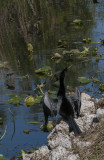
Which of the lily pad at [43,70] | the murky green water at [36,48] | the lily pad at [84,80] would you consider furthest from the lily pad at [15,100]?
the lily pad at [84,80]

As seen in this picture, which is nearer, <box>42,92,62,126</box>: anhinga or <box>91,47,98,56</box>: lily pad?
<box>42,92,62,126</box>: anhinga

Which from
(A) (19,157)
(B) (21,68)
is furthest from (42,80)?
(A) (19,157)

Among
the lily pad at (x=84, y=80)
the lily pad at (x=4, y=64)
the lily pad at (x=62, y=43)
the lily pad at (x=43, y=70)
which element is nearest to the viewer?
the lily pad at (x=84, y=80)

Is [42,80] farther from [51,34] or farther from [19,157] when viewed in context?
[51,34]

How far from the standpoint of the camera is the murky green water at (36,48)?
5363 mm

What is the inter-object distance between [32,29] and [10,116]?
6054mm

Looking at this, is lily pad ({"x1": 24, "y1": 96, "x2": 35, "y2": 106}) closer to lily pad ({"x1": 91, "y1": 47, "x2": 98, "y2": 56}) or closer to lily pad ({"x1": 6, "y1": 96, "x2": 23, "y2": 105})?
lily pad ({"x1": 6, "y1": 96, "x2": 23, "y2": 105})

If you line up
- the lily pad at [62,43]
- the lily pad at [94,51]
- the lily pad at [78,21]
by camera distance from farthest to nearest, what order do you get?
1. the lily pad at [78,21]
2. the lily pad at [62,43]
3. the lily pad at [94,51]

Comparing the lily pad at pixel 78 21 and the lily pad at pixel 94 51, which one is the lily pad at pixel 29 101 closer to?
the lily pad at pixel 94 51

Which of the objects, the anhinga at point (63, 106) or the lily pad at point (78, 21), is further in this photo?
the lily pad at point (78, 21)

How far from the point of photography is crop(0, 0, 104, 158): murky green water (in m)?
5.36

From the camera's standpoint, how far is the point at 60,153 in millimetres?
3576

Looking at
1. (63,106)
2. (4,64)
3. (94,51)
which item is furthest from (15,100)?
(94,51)

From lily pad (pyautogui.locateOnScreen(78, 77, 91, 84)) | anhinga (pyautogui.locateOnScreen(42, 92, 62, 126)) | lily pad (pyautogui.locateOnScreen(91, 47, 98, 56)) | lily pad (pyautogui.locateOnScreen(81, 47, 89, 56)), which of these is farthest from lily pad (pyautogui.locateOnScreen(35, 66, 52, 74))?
anhinga (pyautogui.locateOnScreen(42, 92, 62, 126))
